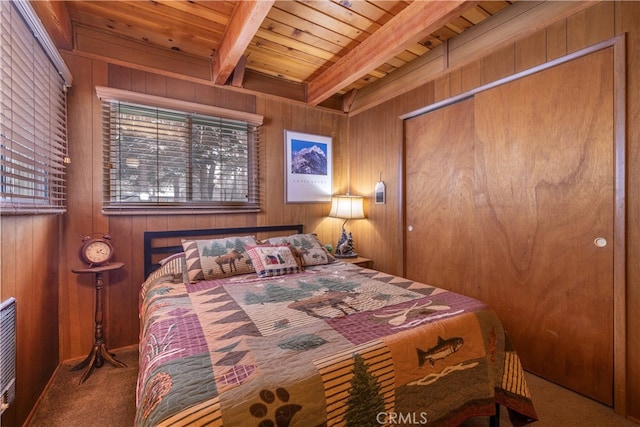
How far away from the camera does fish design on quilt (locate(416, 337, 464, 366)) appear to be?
3.86 ft

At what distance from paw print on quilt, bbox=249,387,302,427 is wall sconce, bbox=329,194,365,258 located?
92.9 inches

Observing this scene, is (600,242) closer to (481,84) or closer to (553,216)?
(553,216)

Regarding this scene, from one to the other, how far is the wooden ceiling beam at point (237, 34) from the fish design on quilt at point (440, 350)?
6.58ft

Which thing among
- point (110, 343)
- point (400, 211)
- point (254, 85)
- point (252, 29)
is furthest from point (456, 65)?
point (110, 343)

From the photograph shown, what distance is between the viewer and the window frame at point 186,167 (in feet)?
7.48

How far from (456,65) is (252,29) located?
1716 millimetres

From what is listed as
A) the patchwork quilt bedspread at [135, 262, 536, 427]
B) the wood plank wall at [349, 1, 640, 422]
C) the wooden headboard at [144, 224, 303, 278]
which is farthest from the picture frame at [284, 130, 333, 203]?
the patchwork quilt bedspread at [135, 262, 536, 427]

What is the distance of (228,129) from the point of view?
111 inches

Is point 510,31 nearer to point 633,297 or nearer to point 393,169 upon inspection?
point 393,169

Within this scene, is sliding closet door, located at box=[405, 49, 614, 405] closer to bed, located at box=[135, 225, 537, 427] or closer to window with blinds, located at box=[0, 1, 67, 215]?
bed, located at box=[135, 225, 537, 427]

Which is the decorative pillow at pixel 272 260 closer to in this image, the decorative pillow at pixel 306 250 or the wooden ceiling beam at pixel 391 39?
the decorative pillow at pixel 306 250

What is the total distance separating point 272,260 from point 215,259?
43 centimetres

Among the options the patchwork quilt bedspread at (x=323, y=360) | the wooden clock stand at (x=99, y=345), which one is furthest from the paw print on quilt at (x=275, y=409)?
A: the wooden clock stand at (x=99, y=345)

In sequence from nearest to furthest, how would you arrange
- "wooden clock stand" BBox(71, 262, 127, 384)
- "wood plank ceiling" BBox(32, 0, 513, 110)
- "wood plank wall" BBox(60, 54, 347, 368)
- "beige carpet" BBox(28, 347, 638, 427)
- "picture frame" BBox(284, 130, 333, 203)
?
"beige carpet" BBox(28, 347, 638, 427), "wood plank ceiling" BBox(32, 0, 513, 110), "wooden clock stand" BBox(71, 262, 127, 384), "wood plank wall" BBox(60, 54, 347, 368), "picture frame" BBox(284, 130, 333, 203)
